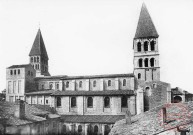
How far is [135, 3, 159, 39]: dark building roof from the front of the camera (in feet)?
136

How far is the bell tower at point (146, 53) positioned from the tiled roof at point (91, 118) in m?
11.2

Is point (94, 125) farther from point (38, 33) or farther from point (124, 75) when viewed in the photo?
point (38, 33)

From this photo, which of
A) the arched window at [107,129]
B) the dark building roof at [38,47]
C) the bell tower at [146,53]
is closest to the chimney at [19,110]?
the arched window at [107,129]

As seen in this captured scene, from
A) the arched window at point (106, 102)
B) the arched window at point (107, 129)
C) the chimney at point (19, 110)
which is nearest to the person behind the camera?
the chimney at point (19, 110)

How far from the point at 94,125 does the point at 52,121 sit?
6856 millimetres

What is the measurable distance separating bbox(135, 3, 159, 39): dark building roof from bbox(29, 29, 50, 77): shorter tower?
3130 cm

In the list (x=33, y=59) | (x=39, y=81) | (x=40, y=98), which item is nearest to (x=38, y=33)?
(x=33, y=59)

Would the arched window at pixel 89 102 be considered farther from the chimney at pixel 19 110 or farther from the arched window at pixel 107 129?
the chimney at pixel 19 110

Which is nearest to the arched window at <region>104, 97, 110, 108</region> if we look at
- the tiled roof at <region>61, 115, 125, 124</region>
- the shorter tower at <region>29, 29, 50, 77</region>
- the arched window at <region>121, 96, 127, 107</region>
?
the tiled roof at <region>61, 115, 125, 124</region>

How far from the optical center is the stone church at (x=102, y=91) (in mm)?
33500

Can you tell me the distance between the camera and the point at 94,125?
31.9m

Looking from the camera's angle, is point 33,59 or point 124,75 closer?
point 124,75

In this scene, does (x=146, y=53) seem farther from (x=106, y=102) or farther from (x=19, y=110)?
(x=19, y=110)

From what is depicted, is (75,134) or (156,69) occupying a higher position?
(156,69)
